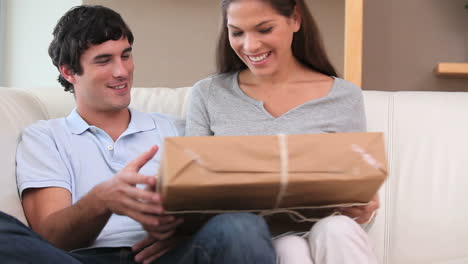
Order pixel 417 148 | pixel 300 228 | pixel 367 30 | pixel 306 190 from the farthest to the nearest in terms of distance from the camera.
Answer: pixel 367 30 → pixel 417 148 → pixel 300 228 → pixel 306 190

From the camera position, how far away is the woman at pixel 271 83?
4.73ft

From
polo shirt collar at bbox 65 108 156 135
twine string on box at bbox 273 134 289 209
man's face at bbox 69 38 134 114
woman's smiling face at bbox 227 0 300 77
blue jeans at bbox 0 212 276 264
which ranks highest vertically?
woman's smiling face at bbox 227 0 300 77

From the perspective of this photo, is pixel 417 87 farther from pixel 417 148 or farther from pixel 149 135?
pixel 149 135

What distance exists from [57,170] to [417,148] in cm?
94

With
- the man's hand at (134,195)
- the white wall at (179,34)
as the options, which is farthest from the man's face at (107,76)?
the white wall at (179,34)

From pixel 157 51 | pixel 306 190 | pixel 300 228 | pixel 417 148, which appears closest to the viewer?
pixel 306 190

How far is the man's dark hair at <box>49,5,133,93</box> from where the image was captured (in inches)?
60.8

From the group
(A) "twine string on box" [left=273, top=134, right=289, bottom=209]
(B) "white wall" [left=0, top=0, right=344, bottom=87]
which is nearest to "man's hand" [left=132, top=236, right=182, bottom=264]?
(A) "twine string on box" [left=273, top=134, right=289, bottom=209]

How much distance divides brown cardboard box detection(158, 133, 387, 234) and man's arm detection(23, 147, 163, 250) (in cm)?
9

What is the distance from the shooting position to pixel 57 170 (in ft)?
4.53

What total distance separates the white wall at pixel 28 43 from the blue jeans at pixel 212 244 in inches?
80.2

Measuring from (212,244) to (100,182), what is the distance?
44cm

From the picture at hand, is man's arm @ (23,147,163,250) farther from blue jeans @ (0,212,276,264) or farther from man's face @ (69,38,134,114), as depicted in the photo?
man's face @ (69,38,134,114)

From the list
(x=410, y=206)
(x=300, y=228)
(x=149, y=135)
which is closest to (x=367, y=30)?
(x=410, y=206)
